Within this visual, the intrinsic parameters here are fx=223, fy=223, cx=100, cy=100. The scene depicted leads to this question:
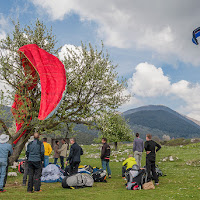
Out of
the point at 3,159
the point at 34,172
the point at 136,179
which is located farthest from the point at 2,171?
the point at 136,179

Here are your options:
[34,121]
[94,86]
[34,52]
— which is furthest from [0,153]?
[94,86]

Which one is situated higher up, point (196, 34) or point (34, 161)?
point (196, 34)

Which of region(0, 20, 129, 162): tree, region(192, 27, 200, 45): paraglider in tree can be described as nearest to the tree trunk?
region(0, 20, 129, 162): tree

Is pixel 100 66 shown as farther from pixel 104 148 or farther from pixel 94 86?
pixel 104 148

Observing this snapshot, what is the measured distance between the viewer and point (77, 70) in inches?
813

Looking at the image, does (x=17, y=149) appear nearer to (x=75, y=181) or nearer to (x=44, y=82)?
(x=44, y=82)

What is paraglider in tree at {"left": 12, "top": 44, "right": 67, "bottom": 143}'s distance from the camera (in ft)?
49.2

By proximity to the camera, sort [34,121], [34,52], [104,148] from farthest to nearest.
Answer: [34,121], [34,52], [104,148]

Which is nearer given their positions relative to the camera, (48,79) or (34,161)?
(34,161)

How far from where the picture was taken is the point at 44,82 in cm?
1583

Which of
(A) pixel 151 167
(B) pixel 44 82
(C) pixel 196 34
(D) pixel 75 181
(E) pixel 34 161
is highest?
(C) pixel 196 34

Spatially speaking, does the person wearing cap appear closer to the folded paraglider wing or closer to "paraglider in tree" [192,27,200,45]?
the folded paraglider wing

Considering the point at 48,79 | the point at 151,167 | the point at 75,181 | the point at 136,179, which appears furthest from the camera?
the point at 48,79

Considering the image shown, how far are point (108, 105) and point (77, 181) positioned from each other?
9906mm
